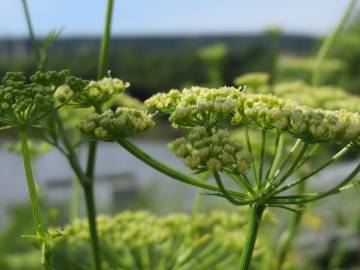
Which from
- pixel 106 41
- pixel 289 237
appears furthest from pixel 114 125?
pixel 289 237

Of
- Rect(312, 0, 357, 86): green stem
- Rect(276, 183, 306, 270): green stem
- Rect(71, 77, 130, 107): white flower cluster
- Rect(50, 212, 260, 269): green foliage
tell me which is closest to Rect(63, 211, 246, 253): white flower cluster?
Rect(50, 212, 260, 269): green foliage

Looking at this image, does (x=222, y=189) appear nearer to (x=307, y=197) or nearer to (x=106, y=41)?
(x=307, y=197)

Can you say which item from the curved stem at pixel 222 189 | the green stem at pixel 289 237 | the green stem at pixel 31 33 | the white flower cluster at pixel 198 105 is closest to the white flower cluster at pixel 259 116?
the white flower cluster at pixel 198 105

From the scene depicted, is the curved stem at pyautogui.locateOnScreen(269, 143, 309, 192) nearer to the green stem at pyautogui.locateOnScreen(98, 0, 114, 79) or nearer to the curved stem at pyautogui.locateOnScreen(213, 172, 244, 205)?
the curved stem at pyautogui.locateOnScreen(213, 172, 244, 205)

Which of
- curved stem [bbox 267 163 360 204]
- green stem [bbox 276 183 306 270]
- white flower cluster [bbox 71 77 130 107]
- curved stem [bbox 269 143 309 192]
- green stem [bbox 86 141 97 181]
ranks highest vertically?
white flower cluster [bbox 71 77 130 107]

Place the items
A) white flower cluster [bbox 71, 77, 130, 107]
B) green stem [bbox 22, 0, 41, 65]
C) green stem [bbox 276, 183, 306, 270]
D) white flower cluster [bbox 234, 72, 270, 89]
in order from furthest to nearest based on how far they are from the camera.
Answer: white flower cluster [bbox 234, 72, 270, 89], green stem [bbox 276, 183, 306, 270], green stem [bbox 22, 0, 41, 65], white flower cluster [bbox 71, 77, 130, 107]

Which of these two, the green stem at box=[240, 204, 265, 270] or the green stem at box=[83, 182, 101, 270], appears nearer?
the green stem at box=[240, 204, 265, 270]

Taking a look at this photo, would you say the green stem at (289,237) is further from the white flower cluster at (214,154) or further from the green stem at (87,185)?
the white flower cluster at (214,154)
